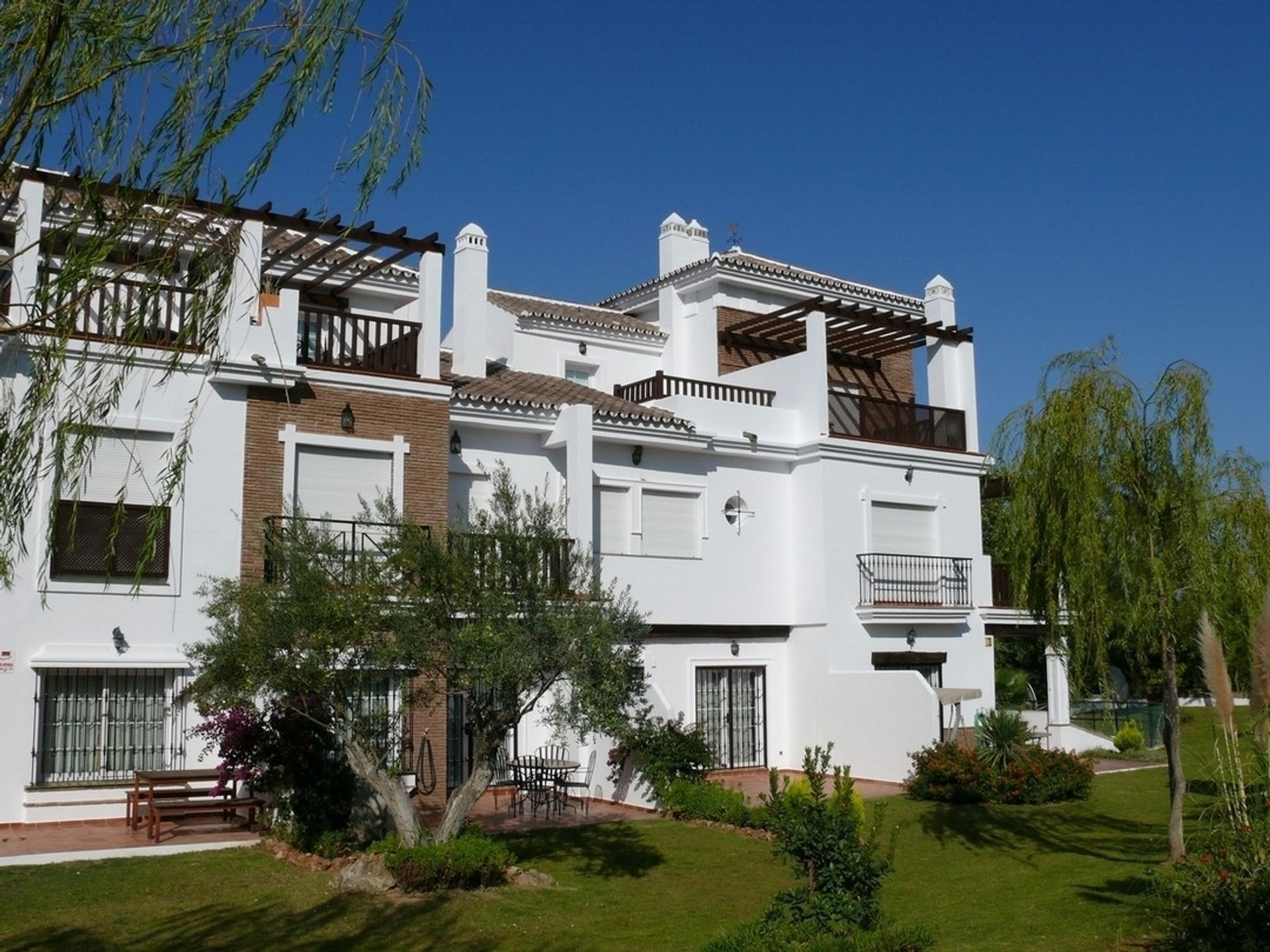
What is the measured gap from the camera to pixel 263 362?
1775cm

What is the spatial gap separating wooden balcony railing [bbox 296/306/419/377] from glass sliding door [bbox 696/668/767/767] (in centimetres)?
842

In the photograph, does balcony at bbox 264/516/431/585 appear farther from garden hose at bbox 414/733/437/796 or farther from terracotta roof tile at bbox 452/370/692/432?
terracotta roof tile at bbox 452/370/692/432

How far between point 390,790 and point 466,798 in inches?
32.8

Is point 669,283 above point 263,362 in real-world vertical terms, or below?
above

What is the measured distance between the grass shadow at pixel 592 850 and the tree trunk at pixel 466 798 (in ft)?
4.88

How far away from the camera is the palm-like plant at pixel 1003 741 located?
69.5 ft

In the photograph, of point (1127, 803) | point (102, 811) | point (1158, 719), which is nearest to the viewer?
point (102, 811)

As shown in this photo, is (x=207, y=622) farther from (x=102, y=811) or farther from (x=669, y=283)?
(x=669, y=283)

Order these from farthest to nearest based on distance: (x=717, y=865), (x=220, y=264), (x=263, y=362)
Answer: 1. (x=263, y=362)
2. (x=717, y=865)
3. (x=220, y=264)

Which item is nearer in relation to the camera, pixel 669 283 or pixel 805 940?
pixel 805 940

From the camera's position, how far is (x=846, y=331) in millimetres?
27203

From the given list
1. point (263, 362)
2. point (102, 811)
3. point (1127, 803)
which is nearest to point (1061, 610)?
point (1127, 803)

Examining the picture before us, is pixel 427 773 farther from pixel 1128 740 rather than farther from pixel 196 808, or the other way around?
pixel 1128 740

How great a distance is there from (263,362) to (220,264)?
10434mm
